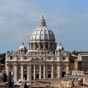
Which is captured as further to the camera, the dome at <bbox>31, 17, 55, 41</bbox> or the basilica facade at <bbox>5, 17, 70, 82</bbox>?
the dome at <bbox>31, 17, 55, 41</bbox>

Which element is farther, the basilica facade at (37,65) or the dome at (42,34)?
the dome at (42,34)

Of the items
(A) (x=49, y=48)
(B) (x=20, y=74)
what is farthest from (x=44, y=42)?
(B) (x=20, y=74)

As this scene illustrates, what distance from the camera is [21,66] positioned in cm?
11806

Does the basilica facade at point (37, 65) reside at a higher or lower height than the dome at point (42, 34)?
lower

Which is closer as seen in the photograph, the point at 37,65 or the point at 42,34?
the point at 37,65

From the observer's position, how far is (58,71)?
11675 centimetres

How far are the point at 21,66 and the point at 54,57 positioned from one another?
5.54m

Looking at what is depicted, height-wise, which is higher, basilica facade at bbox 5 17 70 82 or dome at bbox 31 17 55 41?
dome at bbox 31 17 55 41

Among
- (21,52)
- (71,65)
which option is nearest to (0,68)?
(21,52)

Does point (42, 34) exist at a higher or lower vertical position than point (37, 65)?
higher

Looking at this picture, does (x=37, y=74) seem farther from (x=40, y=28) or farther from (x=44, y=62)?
(x=40, y=28)

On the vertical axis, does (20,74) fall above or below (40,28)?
below

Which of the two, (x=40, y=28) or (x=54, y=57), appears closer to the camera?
(x=54, y=57)

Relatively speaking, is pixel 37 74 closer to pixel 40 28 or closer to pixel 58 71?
pixel 58 71
